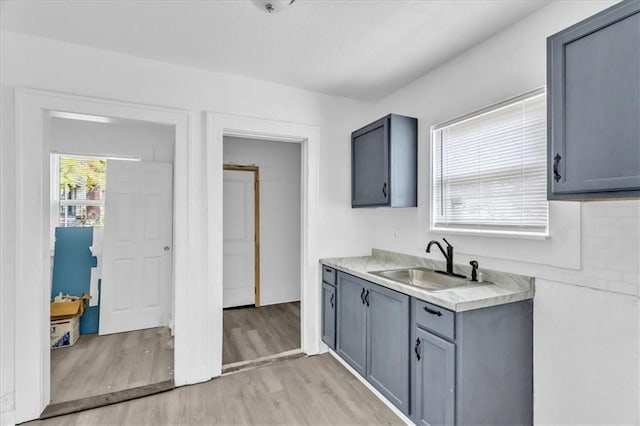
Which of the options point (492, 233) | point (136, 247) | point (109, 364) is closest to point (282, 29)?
point (492, 233)

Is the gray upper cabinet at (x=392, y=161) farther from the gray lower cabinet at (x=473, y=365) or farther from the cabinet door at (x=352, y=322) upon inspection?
the gray lower cabinet at (x=473, y=365)

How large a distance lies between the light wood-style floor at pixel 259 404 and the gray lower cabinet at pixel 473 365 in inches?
21.1

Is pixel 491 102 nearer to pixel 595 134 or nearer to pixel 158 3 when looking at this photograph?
pixel 595 134

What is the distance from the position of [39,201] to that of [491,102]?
3.12 m

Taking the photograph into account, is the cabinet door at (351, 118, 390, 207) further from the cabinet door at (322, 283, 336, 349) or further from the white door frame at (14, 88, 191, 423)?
the white door frame at (14, 88, 191, 423)

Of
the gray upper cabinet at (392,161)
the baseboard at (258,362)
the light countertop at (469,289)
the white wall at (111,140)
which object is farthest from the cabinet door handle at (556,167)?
the white wall at (111,140)

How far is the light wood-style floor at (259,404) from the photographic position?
2082 millimetres

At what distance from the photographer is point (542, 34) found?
5.81 feet

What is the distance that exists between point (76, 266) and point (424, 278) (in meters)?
3.63

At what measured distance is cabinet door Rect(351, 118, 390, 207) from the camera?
2.65 metres

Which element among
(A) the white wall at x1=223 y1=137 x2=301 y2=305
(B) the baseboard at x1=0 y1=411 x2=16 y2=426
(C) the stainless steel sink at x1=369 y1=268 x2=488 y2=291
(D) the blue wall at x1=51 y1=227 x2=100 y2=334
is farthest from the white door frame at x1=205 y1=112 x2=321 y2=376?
(D) the blue wall at x1=51 y1=227 x2=100 y2=334

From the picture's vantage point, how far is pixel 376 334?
2.26m

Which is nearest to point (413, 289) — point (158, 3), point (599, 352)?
point (599, 352)

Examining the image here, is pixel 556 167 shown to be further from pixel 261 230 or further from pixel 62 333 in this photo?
pixel 62 333
